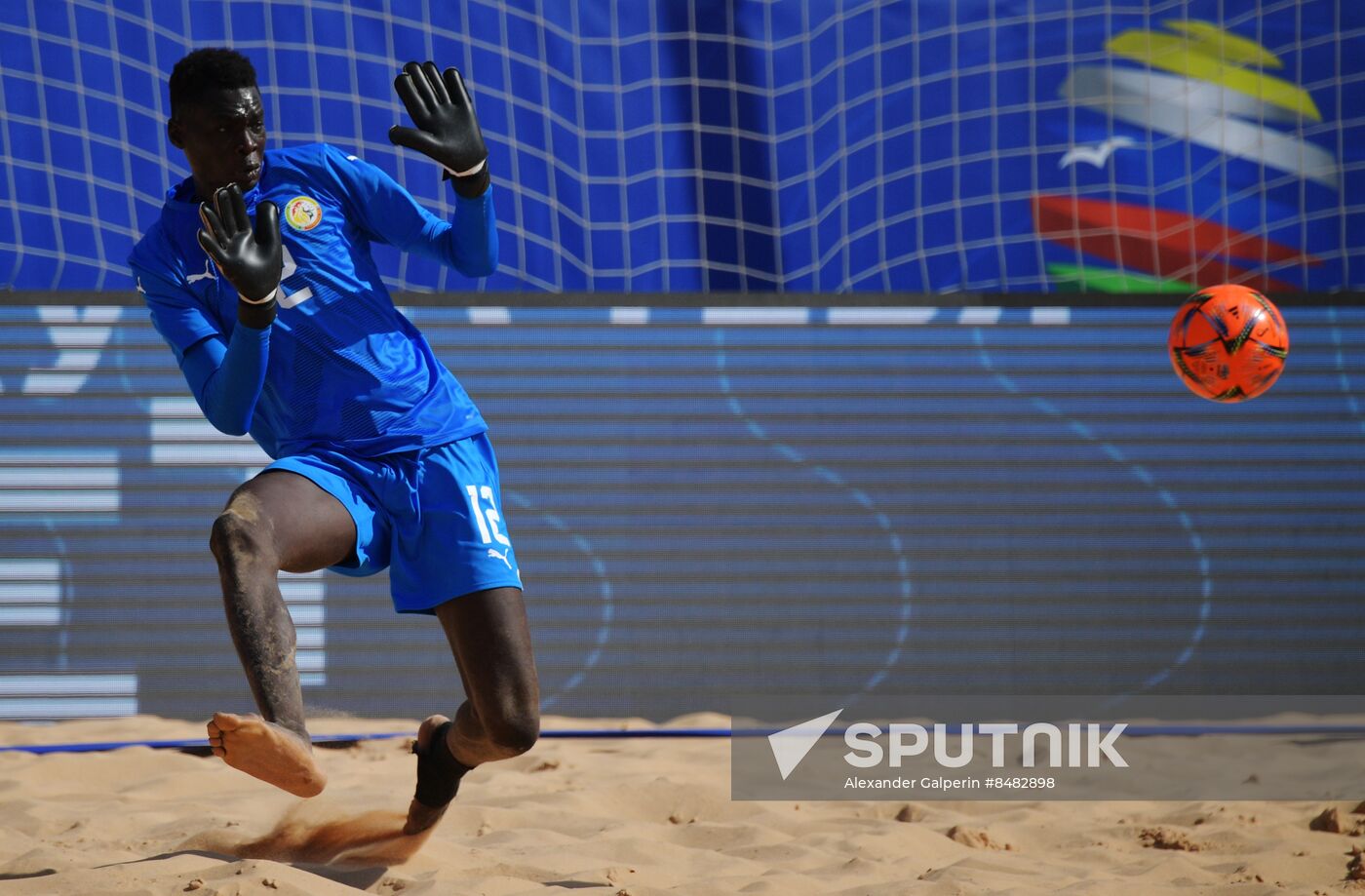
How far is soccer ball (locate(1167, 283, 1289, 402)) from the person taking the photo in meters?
5.50

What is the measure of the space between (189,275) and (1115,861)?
3.03 meters

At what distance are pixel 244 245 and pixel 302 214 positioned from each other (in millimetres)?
485

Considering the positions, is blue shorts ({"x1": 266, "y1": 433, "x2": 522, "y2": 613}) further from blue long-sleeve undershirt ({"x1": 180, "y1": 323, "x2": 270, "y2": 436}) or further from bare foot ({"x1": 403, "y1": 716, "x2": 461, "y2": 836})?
bare foot ({"x1": 403, "y1": 716, "x2": 461, "y2": 836})

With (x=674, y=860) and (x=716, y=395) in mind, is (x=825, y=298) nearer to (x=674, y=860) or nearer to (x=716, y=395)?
(x=716, y=395)

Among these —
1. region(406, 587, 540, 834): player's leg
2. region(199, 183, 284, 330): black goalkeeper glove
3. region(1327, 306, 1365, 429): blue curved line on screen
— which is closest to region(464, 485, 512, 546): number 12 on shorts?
region(406, 587, 540, 834): player's leg

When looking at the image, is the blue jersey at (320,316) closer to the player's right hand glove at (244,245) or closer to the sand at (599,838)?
the player's right hand glove at (244,245)

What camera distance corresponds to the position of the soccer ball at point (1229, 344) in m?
5.50

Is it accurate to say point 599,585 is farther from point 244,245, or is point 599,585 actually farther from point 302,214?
point 244,245

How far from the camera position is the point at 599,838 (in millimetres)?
4398

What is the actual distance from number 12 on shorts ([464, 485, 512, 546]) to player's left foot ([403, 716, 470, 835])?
628 millimetres

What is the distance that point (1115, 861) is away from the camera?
13.9 feet

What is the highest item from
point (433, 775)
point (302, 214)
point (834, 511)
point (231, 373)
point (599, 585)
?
point (302, 214)

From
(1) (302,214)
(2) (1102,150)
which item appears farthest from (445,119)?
(2) (1102,150)

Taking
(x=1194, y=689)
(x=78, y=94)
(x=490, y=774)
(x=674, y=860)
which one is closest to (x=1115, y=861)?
(x=674, y=860)
